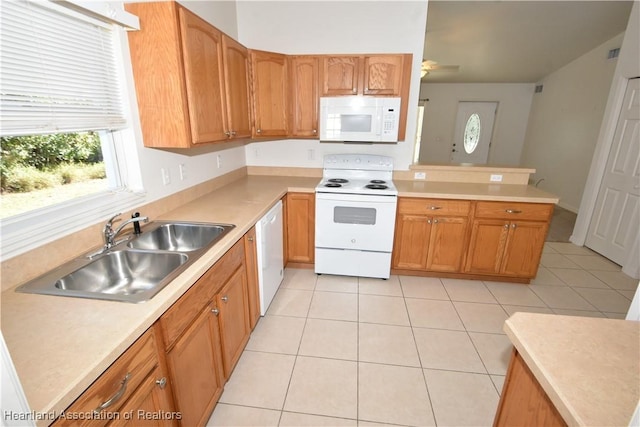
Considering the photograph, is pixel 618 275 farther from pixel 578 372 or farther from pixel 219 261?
pixel 219 261

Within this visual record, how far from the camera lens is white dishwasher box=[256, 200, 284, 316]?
209 cm

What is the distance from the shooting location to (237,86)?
236 cm

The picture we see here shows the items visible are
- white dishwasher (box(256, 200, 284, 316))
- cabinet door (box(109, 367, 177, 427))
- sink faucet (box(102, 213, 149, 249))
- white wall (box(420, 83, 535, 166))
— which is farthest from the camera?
white wall (box(420, 83, 535, 166))

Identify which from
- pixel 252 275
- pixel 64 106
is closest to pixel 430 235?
pixel 252 275

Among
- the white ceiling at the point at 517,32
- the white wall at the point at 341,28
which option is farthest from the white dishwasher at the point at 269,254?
the white ceiling at the point at 517,32

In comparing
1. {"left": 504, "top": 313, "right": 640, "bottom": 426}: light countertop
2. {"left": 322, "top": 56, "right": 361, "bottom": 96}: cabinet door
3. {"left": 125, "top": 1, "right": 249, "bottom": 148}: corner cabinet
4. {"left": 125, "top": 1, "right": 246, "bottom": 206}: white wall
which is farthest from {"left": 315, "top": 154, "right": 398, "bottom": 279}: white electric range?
{"left": 504, "top": 313, "right": 640, "bottom": 426}: light countertop

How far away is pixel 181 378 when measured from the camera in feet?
3.89

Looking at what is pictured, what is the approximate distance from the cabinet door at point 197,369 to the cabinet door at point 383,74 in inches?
91.2

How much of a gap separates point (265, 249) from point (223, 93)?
1165 mm

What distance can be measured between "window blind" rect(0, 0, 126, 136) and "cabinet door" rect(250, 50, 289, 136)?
125cm

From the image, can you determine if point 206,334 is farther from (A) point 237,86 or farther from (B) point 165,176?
(A) point 237,86

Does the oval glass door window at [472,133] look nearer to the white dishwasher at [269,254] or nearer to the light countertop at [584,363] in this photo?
the white dishwasher at [269,254]

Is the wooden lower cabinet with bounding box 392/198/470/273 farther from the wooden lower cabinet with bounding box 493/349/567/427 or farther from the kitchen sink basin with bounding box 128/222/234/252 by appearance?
the wooden lower cabinet with bounding box 493/349/567/427

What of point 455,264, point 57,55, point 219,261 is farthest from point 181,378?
point 455,264
